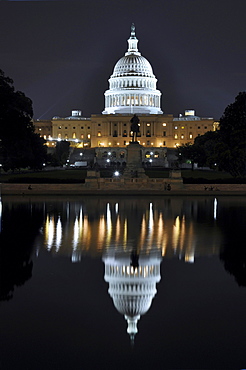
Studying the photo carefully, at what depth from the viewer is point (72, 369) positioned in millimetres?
8773

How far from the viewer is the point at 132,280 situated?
13.5 metres

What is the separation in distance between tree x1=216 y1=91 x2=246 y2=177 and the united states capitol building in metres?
96.6

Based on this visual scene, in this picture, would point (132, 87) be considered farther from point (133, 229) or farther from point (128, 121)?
point (133, 229)

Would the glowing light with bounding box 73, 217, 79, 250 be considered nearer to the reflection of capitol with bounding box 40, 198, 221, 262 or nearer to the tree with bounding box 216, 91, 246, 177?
the reflection of capitol with bounding box 40, 198, 221, 262

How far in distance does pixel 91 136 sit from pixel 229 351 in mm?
146644

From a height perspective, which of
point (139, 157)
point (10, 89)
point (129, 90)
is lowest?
point (139, 157)

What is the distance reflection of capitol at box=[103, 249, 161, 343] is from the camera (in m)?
11.4

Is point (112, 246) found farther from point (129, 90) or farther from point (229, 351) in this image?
point (129, 90)

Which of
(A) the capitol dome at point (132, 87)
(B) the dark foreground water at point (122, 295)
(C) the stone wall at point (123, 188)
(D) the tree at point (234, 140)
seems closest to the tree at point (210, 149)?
(D) the tree at point (234, 140)

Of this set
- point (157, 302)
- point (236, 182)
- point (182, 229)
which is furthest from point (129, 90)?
point (157, 302)

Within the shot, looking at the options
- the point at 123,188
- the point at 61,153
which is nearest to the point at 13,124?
the point at 123,188

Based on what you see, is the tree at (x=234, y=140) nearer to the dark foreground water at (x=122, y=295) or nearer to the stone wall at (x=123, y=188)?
the stone wall at (x=123, y=188)

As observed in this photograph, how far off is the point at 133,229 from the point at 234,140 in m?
30.2

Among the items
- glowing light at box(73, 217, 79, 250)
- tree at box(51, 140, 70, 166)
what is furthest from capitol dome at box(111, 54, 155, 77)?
glowing light at box(73, 217, 79, 250)
